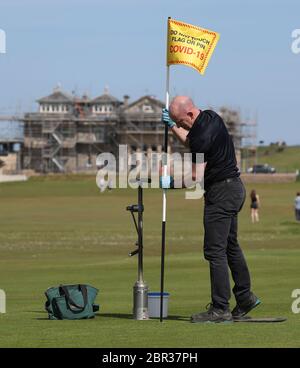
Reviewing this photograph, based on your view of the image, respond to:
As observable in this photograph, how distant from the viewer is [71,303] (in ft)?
45.9

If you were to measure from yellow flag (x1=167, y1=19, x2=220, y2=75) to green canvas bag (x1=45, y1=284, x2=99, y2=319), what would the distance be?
3141 millimetres

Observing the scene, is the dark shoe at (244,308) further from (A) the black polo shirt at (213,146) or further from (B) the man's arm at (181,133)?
(B) the man's arm at (181,133)

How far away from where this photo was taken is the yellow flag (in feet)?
45.9

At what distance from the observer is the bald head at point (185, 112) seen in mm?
13070

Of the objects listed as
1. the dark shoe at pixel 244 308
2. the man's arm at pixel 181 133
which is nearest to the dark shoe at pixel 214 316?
the dark shoe at pixel 244 308

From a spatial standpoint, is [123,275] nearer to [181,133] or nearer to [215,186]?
[181,133]

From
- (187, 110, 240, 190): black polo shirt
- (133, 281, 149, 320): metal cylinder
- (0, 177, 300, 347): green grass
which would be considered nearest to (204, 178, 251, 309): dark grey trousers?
(187, 110, 240, 190): black polo shirt

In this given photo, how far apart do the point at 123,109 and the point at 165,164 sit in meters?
178

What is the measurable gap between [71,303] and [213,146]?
2.73m
